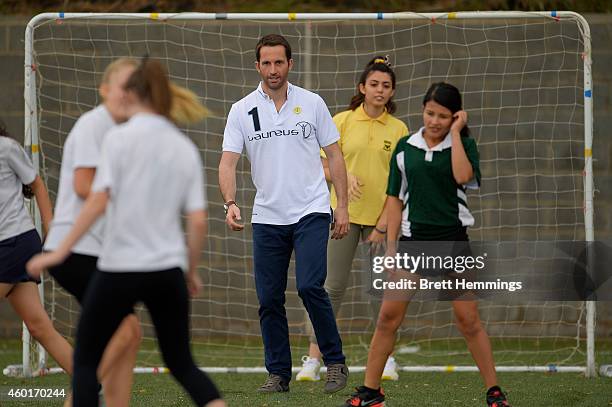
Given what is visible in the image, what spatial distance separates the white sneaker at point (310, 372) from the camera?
22.7 feet

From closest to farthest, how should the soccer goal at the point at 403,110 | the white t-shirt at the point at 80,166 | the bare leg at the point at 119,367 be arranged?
1. the white t-shirt at the point at 80,166
2. the bare leg at the point at 119,367
3. the soccer goal at the point at 403,110

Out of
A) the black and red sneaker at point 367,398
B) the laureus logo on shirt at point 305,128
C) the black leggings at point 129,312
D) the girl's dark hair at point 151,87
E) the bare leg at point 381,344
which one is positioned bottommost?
the black and red sneaker at point 367,398

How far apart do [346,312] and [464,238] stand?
364cm

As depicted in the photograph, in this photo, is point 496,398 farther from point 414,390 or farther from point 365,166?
point 365,166

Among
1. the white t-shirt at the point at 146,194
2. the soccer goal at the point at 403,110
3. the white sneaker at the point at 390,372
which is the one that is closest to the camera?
the white t-shirt at the point at 146,194

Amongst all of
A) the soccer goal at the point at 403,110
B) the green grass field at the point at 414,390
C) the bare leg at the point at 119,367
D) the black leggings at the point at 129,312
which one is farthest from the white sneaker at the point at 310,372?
the black leggings at the point at 129,312

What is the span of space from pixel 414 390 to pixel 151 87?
3.19m

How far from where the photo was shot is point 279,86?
20.2ft

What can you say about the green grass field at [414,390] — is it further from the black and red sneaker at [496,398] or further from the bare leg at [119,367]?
the bare leg at [119,367]

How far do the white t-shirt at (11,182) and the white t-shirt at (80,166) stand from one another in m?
0.84

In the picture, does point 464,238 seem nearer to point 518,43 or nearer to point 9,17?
point 518,43

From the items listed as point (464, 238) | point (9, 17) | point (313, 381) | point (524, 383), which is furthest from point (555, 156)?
point (9, 17)

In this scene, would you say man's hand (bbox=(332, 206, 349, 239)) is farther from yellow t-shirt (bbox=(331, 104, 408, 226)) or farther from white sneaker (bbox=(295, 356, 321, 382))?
white sneaker (bbox=(295, 356, 321, 382))

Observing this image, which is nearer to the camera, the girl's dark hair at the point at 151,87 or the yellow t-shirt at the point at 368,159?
the girl's dark hair at the point at 151,87
